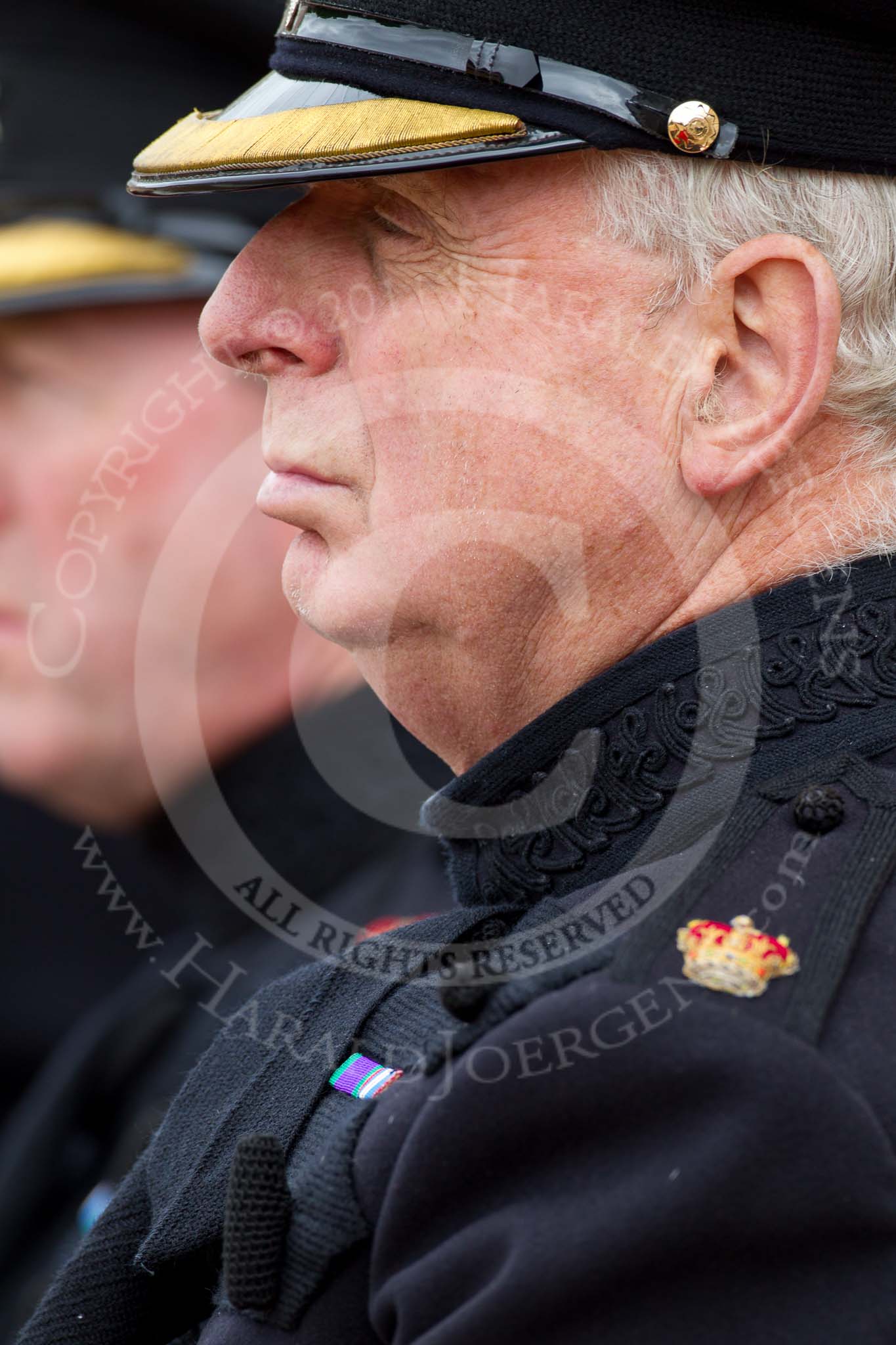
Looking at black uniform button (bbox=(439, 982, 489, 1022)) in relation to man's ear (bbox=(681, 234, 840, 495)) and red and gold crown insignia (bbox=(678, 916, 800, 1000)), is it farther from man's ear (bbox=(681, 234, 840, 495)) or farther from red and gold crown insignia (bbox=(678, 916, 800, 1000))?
man's ear (bbox=(681, 234, 840, 495))

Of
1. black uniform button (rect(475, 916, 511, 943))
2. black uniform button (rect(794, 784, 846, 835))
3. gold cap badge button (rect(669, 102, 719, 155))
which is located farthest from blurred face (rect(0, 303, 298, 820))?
black uniform button (rect(794, 784, 846, 835))

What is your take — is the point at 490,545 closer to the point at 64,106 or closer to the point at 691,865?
the point at 691,865

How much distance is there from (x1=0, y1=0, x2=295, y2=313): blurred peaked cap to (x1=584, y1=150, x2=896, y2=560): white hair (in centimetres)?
190

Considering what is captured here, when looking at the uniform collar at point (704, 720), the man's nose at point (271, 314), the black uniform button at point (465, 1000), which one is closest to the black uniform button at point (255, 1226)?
the black uniform button at point (465, 1000)

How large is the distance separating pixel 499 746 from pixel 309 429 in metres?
0.37

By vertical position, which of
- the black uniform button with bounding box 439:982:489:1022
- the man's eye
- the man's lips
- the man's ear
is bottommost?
the black uniform button with bounding box 439:982:489:1022

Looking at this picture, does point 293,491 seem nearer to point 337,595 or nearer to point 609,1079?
point 337,595

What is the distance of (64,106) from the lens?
10.4 feet

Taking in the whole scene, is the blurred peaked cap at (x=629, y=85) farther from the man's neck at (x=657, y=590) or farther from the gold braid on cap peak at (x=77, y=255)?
the gold braid on cap peak at (x=77, y=255)

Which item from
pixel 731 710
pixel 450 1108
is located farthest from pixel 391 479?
pixel 450 1108

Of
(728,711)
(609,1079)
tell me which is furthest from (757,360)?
(609,1079)

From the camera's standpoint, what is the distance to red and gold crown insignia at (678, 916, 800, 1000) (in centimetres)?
102

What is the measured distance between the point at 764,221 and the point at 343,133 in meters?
0.39

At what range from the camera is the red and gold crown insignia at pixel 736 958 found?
1.02 m
